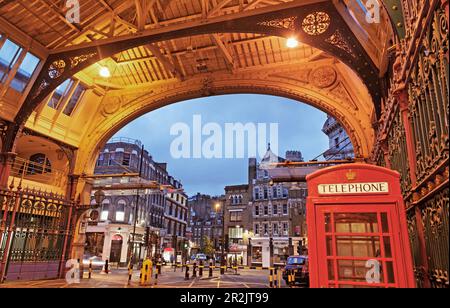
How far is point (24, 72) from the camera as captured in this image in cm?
1309

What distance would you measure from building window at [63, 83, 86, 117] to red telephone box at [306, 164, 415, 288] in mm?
14225

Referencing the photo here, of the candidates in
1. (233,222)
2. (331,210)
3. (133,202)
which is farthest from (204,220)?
(331,210)

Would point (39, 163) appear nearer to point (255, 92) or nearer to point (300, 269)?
point (255, 92)

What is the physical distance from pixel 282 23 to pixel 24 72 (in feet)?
35.2

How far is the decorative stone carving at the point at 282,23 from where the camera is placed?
1006 centimetres

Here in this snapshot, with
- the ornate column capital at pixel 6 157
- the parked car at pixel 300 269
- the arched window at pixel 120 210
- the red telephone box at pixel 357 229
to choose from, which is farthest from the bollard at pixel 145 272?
the arched window at pixel 120 210

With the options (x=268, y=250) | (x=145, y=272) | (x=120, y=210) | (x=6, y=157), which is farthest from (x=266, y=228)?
(x=6, y=157)

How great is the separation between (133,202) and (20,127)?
3079 centimetres

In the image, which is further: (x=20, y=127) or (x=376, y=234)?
(x=20, y=127)

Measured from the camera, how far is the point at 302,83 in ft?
45.5

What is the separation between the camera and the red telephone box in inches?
190

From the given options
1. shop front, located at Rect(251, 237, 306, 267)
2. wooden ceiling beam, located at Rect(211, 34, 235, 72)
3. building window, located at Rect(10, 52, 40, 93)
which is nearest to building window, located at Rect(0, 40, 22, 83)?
building window, located at Rect(10, 52, 40, 93)

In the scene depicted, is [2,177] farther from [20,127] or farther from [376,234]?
[376,234]

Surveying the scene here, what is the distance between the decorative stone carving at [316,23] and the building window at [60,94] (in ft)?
36.8
